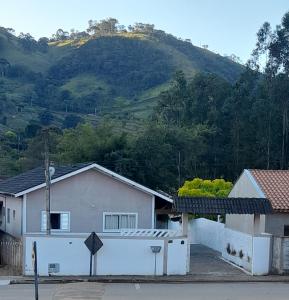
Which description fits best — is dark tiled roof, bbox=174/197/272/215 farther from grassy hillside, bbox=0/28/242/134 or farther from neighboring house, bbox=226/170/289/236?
grassy hillside, bbox=0/28/242/134

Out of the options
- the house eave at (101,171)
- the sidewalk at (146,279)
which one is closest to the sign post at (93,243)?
the sidewalk at (146,279)

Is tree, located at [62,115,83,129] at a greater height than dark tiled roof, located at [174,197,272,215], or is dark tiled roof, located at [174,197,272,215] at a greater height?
tree, located at [62,115,83,129]

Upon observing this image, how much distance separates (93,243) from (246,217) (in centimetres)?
1000

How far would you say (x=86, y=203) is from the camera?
1224 inches

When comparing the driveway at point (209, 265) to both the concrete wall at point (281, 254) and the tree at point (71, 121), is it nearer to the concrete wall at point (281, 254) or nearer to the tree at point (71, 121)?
the concrete wall at point (281, 254)

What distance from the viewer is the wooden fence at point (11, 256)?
26.1m

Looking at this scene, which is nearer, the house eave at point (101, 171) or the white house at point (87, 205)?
the house eave at point (101, 171)

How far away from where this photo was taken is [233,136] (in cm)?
6600

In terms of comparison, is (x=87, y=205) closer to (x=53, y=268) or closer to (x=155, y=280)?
(x=53, y=268)

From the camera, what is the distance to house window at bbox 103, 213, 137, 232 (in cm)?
3141

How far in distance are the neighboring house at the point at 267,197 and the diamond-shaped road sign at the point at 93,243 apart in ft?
23.7

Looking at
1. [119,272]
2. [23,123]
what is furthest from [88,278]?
[23,123]

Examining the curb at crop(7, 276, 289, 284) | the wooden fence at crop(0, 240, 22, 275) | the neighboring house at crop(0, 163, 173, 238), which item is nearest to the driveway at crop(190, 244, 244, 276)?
the curb at crop(7, 276, 289, 284)

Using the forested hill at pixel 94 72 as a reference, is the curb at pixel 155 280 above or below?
below
